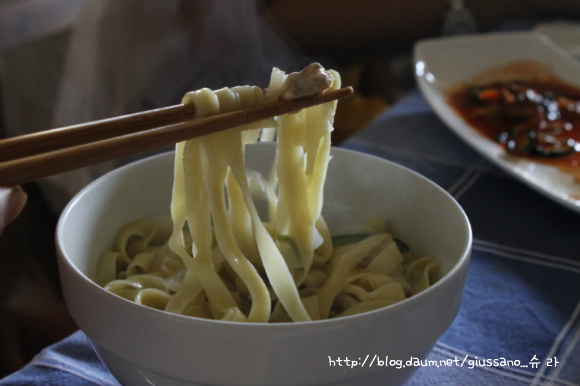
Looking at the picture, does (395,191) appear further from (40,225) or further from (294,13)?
(294,13)

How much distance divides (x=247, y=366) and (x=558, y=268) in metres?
0.62

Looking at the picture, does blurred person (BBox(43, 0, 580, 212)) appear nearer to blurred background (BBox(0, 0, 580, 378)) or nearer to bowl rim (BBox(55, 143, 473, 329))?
blurred background (BBox(0, 0, 580, 378))

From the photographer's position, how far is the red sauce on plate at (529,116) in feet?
3.90

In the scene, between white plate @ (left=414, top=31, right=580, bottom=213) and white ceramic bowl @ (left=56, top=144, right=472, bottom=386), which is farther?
white plate @ (left=414, top=31, right=580, bottom=213)

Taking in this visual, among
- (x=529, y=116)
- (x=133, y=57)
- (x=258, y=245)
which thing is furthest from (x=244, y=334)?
(x=133, y=57)

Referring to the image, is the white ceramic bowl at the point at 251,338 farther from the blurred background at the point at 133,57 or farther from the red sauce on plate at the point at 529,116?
the blurred background at the point at 133,57

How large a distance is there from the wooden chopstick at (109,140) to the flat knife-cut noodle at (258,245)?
2cm

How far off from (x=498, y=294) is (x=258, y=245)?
0.41 m

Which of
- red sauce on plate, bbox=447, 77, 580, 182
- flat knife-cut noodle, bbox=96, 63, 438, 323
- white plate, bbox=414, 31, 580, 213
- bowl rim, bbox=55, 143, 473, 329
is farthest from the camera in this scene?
white plate, bbox=414, 31, 580, 213

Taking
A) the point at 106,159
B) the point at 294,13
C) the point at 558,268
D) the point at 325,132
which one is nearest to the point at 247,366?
the point at 106,159

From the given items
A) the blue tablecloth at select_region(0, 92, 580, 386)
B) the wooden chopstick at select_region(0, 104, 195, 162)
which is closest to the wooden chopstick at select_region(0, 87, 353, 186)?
the wooden chopstick at select_region(0, 104, 195, 162)

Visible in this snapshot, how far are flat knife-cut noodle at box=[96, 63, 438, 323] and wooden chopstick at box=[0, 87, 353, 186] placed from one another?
0.07 ft

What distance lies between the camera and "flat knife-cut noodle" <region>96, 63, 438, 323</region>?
631 mm

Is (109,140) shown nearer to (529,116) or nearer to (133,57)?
(529,116)
